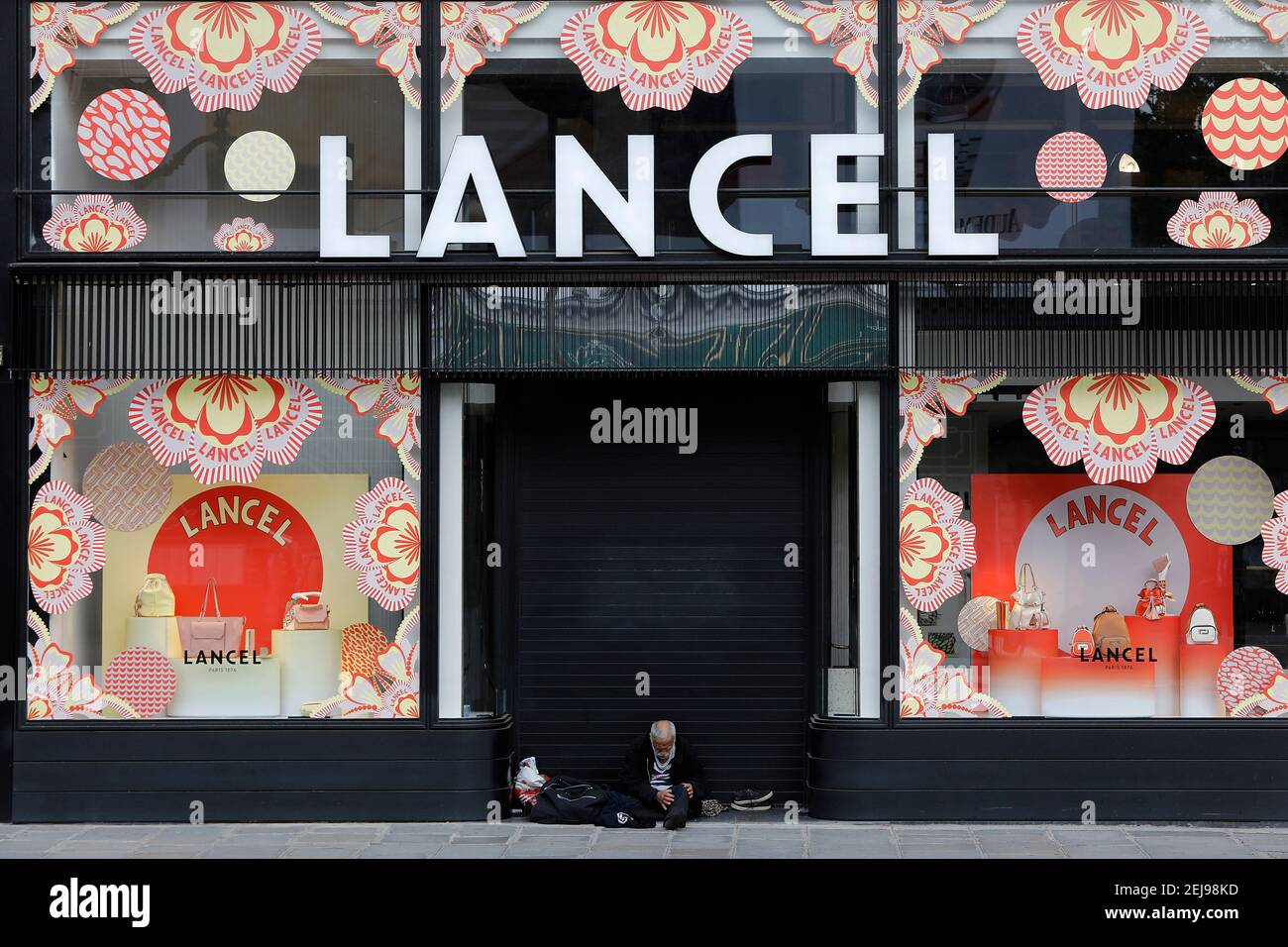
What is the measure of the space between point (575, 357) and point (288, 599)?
2.84 meters

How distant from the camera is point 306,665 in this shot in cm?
1133

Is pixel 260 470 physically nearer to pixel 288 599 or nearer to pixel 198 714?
pixel 288 599

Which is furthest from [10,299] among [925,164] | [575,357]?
[925,164]

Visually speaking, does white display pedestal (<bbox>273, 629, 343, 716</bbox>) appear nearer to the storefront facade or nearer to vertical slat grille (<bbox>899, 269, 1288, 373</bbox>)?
the storefront facade

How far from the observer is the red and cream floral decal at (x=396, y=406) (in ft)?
36.8

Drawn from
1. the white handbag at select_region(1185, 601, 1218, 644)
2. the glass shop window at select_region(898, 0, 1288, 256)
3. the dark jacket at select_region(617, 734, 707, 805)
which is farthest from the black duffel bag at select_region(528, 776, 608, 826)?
the glass shop window at select_region(898, 0, 1288, 256)

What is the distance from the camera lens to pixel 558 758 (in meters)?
11.7

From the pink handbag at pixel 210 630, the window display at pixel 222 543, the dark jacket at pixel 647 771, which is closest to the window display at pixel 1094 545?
the dark jacket at pixel 647 771

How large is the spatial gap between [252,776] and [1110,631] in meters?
6.47

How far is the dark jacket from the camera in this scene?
11.1 metres

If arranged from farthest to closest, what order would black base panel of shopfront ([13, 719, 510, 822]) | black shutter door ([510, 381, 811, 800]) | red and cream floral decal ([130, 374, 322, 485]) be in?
black shutter door ([510, 381, 811, 800]), red and cream floral decal ([130, 374, 322, 485]), black base panel of shopfront ([13, 719, 510, 822])

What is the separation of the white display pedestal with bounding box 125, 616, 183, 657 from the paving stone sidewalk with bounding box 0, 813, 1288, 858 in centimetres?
130

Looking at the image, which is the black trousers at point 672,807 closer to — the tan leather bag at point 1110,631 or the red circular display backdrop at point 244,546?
the red circular display backdrop at point 244,546

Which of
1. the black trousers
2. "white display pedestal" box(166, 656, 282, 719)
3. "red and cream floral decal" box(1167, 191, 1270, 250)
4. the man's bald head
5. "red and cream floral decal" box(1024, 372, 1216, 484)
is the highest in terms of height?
"red and cream floral decal" box(1167, 191, 1270, 250)
